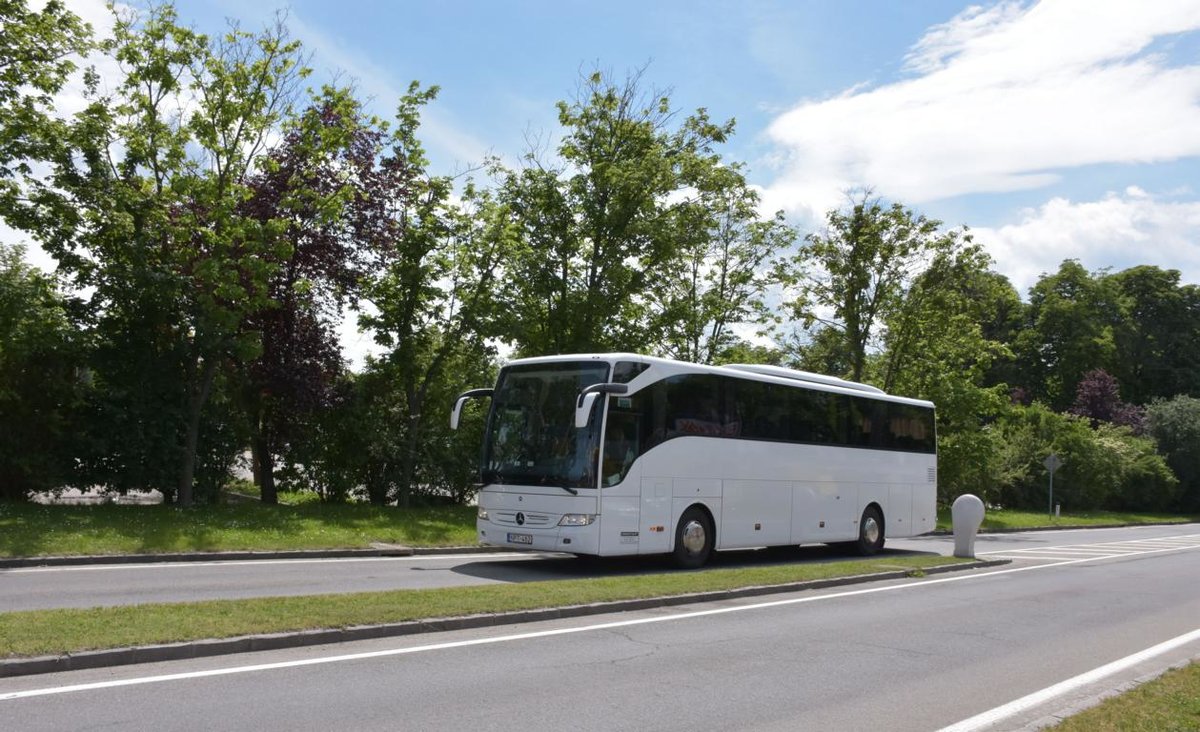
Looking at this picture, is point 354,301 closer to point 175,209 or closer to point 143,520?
point 175,209

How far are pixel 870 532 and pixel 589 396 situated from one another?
32.1 ft

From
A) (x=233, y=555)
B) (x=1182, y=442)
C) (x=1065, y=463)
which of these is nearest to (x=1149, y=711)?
(x=233, y=555)

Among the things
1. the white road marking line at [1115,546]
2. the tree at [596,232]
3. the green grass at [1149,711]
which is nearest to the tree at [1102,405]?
the white road marking line at [1115,546]

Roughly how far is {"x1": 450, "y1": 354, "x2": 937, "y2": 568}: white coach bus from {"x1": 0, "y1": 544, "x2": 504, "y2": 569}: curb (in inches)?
71.8

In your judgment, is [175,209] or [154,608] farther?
[175,209]

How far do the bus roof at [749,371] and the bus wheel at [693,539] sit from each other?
7.94 feet

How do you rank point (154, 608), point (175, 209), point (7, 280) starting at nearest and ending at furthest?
point (154, 608)
point (7, 280)
point (175, 209)

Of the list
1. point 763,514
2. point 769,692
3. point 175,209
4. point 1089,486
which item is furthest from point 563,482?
point 1089,486

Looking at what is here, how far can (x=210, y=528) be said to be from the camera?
17.4 m

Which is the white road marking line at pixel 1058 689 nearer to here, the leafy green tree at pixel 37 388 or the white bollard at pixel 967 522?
the white bollard at pixel 967 522

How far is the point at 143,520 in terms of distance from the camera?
1772cm

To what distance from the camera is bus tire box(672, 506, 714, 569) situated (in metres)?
15.8

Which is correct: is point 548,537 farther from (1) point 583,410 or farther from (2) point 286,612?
(2) point 286,612

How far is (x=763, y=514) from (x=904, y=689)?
9.88 meters
